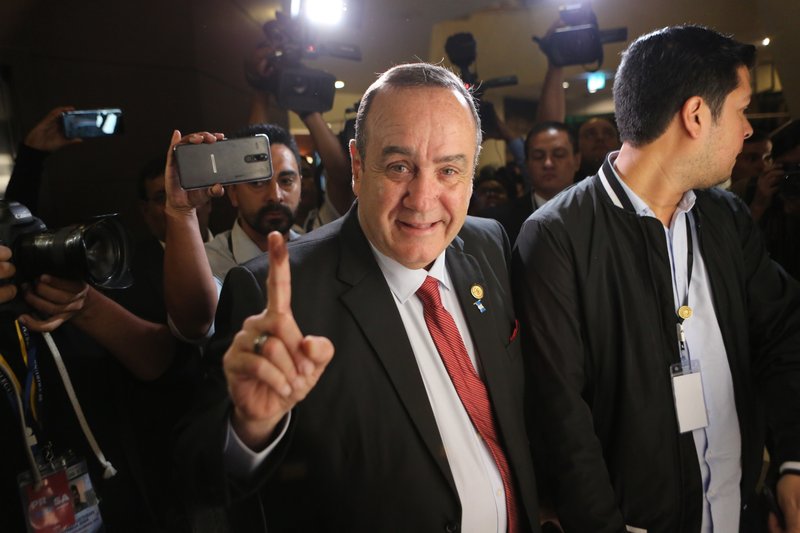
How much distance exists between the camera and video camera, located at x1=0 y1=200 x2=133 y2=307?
1.04 meters

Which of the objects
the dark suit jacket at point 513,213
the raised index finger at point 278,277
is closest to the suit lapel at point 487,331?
the raised index finger at point 278,277

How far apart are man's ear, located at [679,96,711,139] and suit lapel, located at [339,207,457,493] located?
33.7 inches

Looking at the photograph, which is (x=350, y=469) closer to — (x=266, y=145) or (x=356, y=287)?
(x=356, y=287)

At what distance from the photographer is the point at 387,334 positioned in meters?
1.09

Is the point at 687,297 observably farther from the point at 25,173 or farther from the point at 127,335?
the point at 25,173

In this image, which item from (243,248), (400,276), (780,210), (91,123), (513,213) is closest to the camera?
(400,276)

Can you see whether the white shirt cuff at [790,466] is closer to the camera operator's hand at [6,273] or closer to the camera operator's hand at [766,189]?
the camera operator's hand at [766,189]

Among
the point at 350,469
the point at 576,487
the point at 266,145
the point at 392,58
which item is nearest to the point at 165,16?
the point at 392,58

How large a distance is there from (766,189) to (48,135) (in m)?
2.63

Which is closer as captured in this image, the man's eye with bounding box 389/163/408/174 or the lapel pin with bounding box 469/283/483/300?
the man's eye with bounding box 389/163/408/174

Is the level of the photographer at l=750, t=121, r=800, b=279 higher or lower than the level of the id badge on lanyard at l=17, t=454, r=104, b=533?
higher

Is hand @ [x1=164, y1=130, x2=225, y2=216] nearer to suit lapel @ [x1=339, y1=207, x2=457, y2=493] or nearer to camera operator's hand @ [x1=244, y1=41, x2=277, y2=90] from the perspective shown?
suit lapel @ [x1=339, y1=207, x2=457, y2=493]

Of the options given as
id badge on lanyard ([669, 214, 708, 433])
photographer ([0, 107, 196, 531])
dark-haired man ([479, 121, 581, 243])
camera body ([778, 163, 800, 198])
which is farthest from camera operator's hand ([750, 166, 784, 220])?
photographer ([0, 107, 196, 531])

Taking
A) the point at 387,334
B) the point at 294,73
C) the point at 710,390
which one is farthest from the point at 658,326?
the point at 294,73
